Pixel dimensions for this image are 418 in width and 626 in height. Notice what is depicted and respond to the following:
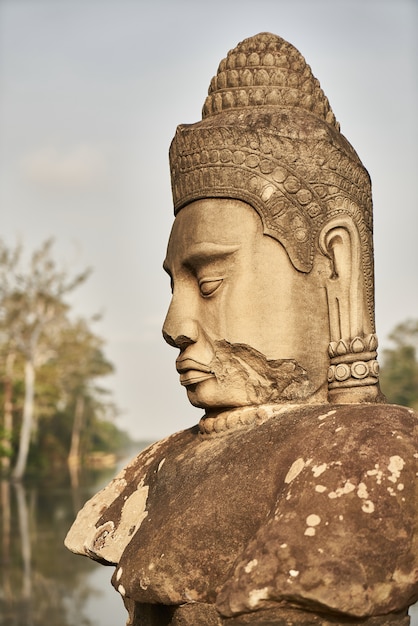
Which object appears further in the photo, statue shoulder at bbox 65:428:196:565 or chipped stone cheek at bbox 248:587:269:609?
statue shoulder at bbox 65:428:196:565

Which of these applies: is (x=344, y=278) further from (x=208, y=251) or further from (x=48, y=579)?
(x=48, y=579)

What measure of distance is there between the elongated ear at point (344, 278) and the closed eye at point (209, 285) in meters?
0.51

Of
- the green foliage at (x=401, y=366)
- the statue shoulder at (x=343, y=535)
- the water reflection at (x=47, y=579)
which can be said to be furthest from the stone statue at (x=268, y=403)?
the green foliage at (x=401, y=366)

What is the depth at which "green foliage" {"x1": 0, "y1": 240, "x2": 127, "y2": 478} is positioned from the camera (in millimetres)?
25109

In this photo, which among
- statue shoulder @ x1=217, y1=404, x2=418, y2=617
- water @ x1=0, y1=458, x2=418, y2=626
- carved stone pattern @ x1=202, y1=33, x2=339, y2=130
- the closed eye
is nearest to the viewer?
statue shoulder @ x1=217, y1=404, x2=418, y2=617

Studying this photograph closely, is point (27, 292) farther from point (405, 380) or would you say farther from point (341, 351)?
point (341, 351)

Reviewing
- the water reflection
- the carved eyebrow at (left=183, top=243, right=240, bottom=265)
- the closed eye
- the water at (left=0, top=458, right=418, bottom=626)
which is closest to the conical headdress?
the carved eyebrow at (left=183, top=243, right=240, bottom=265)

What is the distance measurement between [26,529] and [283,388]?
42.1 ft

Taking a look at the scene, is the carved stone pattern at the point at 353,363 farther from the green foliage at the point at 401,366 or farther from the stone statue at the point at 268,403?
the green foliage at the point at 401,366

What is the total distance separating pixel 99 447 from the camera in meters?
52.6

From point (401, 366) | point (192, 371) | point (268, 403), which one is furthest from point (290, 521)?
point (401, 366)

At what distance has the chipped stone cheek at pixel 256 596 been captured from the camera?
2822mm

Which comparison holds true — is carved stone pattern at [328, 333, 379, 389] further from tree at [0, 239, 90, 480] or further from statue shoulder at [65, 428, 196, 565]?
tree at [0, 239, 90, 480]

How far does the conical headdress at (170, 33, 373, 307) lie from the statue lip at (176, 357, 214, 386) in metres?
0.64
